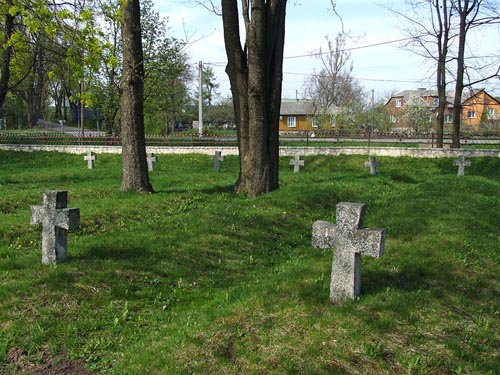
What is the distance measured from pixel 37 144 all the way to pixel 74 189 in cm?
1685

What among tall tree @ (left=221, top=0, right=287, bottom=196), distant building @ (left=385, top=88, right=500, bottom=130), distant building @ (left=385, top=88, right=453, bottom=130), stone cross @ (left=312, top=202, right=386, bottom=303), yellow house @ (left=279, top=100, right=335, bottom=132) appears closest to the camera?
stone cross @ (left=312, top=202, right=386, bottom=303)

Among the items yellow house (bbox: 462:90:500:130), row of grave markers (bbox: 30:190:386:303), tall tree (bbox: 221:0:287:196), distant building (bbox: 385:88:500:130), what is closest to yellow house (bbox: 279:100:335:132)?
distant building (bbox: 385:88:500:130)

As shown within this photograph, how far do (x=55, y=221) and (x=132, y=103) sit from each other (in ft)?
18.6

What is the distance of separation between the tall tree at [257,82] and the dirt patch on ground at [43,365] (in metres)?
7.40

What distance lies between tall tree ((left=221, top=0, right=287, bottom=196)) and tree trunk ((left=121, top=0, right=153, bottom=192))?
7.16 feet

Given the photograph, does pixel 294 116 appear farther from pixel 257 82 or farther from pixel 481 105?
pixel 257 82

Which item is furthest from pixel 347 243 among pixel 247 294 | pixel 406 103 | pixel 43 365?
pixel 406 103

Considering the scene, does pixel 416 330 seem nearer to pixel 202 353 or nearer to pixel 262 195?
pixel 202 353

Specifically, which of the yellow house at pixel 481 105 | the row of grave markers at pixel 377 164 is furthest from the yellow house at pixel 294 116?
the row of grave markers at pixel 377 164

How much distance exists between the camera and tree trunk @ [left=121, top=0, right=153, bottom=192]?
11001mm

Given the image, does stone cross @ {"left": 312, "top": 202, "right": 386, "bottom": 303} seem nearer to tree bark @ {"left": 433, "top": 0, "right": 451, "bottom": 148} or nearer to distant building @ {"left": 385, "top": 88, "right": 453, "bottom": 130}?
tree bark @ {"left": 433, "top": 0, "right": 451, "bottom": 148}

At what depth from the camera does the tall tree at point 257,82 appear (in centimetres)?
1128

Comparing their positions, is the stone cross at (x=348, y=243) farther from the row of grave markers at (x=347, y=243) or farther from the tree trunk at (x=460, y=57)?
the tree trunk at (x=460, y=57)

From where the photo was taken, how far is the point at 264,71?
11.5 m
